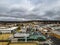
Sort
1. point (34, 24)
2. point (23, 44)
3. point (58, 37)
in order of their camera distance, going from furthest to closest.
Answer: point (34, 24) → point (58, 37) → point (23, 44)

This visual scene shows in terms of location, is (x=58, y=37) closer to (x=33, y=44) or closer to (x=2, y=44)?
(x=33, y=44)


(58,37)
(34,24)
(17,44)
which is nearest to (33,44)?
(17,44)

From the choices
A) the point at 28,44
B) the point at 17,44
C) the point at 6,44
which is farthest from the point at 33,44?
the point at 6,44

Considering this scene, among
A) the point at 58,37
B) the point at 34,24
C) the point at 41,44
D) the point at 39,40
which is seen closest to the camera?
the point at 41,44

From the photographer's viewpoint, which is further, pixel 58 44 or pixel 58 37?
pixel 58 37

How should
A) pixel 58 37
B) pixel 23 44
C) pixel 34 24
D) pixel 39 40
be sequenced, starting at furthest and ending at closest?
pixel 34 24, pixel 58 37, pixel 39 40, pixel 23 44

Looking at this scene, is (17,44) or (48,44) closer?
(17,44)

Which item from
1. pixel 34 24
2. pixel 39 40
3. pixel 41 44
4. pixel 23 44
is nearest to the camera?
pixel 23 44

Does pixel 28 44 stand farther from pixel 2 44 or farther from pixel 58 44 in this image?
pixel 58 44

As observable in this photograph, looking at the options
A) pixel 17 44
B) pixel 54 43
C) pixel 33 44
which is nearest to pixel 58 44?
pixel 54 43
